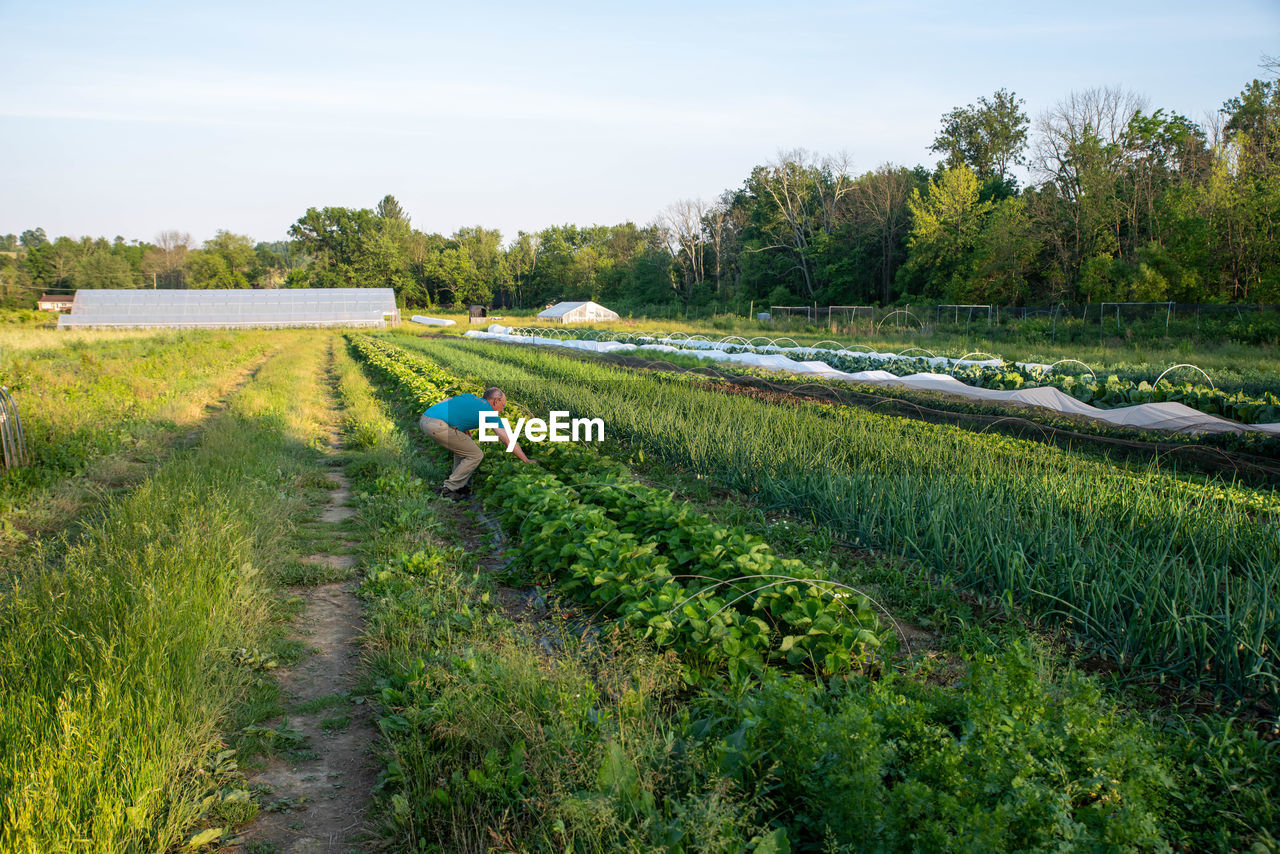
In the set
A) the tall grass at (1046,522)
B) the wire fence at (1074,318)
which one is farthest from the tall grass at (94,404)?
the wire fence at (1074,318)

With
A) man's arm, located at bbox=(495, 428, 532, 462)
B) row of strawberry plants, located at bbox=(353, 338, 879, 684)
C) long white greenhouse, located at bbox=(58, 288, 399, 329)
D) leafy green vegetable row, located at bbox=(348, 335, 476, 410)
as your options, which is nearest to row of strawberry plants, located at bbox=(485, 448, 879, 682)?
row of strawberry plants, located at bbox=(353, 338, 879, 684)

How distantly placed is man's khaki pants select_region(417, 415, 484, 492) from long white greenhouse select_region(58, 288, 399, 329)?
4425 cm

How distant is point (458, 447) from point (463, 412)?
0.40 m

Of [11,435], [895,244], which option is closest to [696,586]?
[11,435]

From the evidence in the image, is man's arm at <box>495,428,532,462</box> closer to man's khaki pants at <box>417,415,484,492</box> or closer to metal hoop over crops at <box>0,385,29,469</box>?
man's khaki pants at <box>417,415,484,492</box>

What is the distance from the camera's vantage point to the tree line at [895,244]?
26.2m

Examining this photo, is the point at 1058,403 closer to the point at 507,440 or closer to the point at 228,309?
the point at 507,440

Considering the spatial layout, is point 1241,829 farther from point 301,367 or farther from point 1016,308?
point 1016,308

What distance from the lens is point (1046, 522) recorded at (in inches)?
192

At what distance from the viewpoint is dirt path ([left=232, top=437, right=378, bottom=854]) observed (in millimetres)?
2664

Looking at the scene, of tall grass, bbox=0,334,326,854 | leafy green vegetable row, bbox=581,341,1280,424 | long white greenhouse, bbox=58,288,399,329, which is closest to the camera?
tall grass, bbox=0,334,326,854

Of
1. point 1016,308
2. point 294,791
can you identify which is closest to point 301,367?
point 294,791

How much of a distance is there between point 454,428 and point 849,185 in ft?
165

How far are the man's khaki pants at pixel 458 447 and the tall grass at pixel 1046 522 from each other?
87.9 inches
